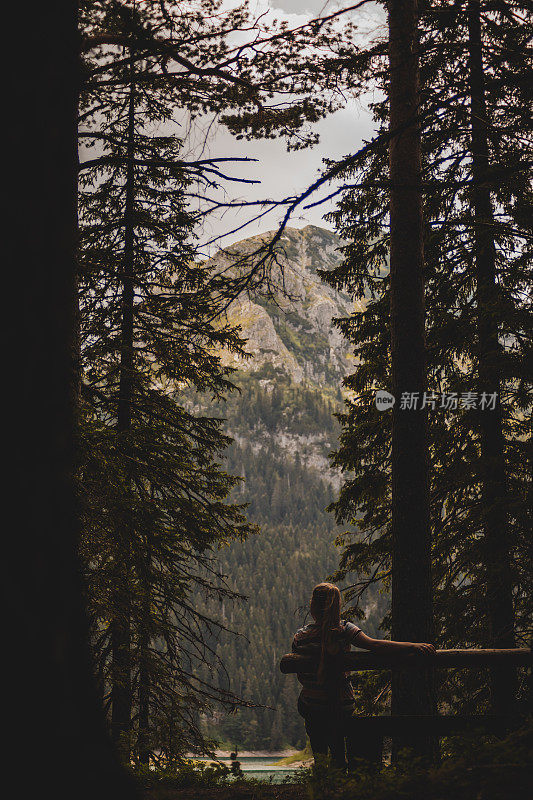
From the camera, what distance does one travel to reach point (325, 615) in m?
4.02

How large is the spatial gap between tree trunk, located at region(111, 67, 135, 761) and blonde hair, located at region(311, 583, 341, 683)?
189 centimetres

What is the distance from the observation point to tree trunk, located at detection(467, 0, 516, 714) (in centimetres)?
679

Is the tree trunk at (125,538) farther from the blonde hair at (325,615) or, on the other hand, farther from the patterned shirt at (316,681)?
the blonde hair at (325,615)

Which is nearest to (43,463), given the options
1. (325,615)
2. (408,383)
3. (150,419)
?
(325,615)

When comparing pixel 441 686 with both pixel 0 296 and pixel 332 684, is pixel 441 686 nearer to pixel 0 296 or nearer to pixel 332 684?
pixel 332 684

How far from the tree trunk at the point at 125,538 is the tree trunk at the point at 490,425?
4.17m

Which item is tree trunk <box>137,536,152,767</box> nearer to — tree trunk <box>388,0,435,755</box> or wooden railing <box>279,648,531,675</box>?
wooden railing <box>279,648,531,675</box>

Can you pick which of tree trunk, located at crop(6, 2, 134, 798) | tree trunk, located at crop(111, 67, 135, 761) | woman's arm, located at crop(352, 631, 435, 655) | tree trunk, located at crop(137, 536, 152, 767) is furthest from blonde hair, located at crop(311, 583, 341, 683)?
tree trunk, located at crop(137, 536, 152, 767)

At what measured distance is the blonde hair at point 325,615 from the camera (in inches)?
155

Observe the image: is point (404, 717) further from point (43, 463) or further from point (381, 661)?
point (43, 463)

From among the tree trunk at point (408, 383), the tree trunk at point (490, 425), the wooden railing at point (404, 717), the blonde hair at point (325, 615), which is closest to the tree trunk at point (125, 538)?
the wooden railing at point (404, 717)

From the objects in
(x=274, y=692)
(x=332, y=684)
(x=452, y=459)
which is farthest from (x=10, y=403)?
(x=274, y=692)

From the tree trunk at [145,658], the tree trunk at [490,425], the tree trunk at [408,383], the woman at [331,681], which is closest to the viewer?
the woman at [331,681]

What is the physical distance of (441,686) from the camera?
7.77 m
